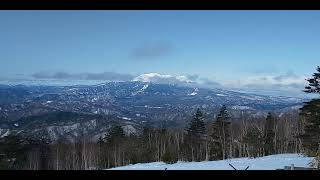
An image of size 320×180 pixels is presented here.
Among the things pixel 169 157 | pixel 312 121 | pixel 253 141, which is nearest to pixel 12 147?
pixel 169 157

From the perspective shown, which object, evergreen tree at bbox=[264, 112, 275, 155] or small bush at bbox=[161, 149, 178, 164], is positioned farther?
evergreen tree at bbox=[264, 112, 275, 155]

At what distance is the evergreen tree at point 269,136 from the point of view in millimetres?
28719

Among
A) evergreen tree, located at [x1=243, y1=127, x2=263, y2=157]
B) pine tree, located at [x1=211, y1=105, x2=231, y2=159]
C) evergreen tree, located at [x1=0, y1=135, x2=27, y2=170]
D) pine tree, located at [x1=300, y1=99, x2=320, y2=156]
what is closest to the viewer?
pine tree, located at [x1=300, y1=99, x2=320, y2=156]

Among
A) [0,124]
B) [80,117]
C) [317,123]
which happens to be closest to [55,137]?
[80,117]

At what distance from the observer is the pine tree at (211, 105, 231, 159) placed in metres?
28.3

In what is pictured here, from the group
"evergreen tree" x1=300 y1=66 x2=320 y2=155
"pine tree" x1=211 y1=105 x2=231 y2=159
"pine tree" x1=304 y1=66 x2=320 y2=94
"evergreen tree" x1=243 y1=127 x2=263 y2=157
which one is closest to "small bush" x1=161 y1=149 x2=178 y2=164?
"pine tree" x1=211 y1=105 x2=231 y2=159

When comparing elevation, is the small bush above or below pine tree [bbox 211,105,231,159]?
below

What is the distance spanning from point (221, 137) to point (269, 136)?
3.72 meters

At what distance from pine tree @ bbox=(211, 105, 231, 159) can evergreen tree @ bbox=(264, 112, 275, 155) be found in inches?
107

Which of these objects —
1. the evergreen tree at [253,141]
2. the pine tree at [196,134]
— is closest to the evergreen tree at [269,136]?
the evergreen tree at [253,141]

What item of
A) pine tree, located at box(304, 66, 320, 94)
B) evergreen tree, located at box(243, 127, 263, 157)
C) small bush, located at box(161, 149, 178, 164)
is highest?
pine tree, located at box(304, 66, 320, 94)

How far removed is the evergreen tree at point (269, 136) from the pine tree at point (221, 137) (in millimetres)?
2709

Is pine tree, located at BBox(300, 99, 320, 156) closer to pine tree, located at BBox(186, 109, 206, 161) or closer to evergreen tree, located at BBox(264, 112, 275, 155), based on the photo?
evergreen tree, located at BBox(264, 112, 275, 155)
